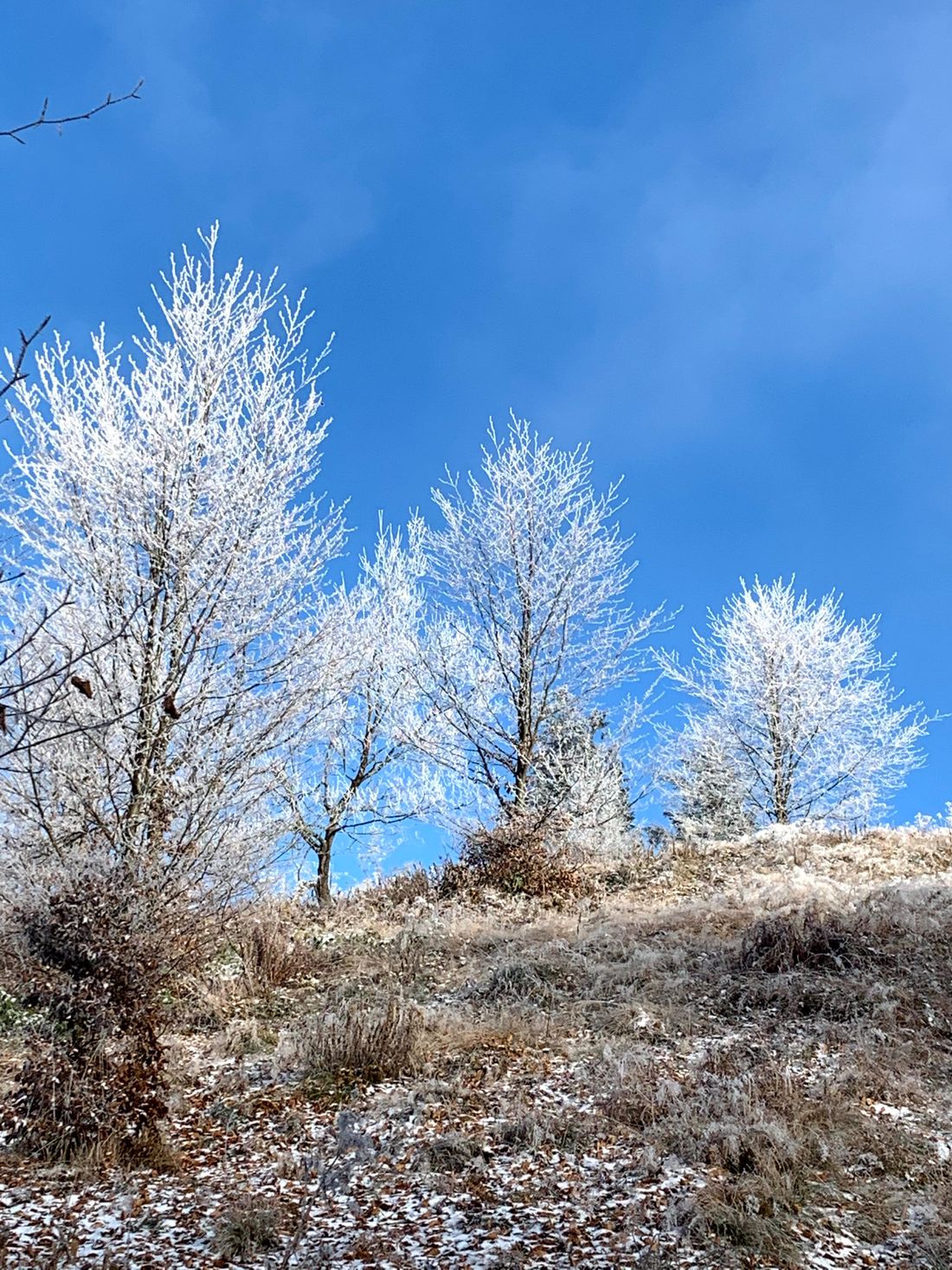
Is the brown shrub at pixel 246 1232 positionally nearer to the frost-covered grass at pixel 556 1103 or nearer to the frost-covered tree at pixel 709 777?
the frost-covered grass at pixel 556 1103

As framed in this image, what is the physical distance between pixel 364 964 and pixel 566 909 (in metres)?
3.22

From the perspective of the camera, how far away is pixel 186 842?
20.9 ft

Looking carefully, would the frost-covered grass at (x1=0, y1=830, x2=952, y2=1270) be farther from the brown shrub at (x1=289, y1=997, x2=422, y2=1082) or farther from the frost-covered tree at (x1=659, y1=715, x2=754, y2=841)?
the frost-covered tree at (x1=659, y1=715, x2=754, y2=841)

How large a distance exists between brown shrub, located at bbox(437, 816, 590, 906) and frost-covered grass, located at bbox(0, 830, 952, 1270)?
179 cm

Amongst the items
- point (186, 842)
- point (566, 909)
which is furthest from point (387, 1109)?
point (566, 909)

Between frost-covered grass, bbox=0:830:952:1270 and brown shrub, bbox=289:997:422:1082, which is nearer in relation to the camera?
frost-covered grass, bbox=0:830:952:1270

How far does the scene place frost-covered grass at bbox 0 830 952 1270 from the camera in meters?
3.83

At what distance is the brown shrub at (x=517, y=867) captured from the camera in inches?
452

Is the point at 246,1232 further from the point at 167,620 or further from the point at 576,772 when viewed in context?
the point at 576,772

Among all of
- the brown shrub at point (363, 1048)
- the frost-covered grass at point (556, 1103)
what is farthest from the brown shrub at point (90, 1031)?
the brown shrub at point (363, 1048)

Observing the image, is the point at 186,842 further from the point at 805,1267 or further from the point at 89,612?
the point at 805,1267

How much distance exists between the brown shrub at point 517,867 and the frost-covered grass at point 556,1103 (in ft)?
5.89

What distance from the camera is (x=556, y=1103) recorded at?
5.14m

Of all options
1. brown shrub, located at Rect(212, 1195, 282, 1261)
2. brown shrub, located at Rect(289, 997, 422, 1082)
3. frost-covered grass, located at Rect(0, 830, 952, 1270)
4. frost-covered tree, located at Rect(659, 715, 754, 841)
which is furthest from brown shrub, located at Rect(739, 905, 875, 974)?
frost-covered tree, located at Rect(659, 715, 754, 841)
